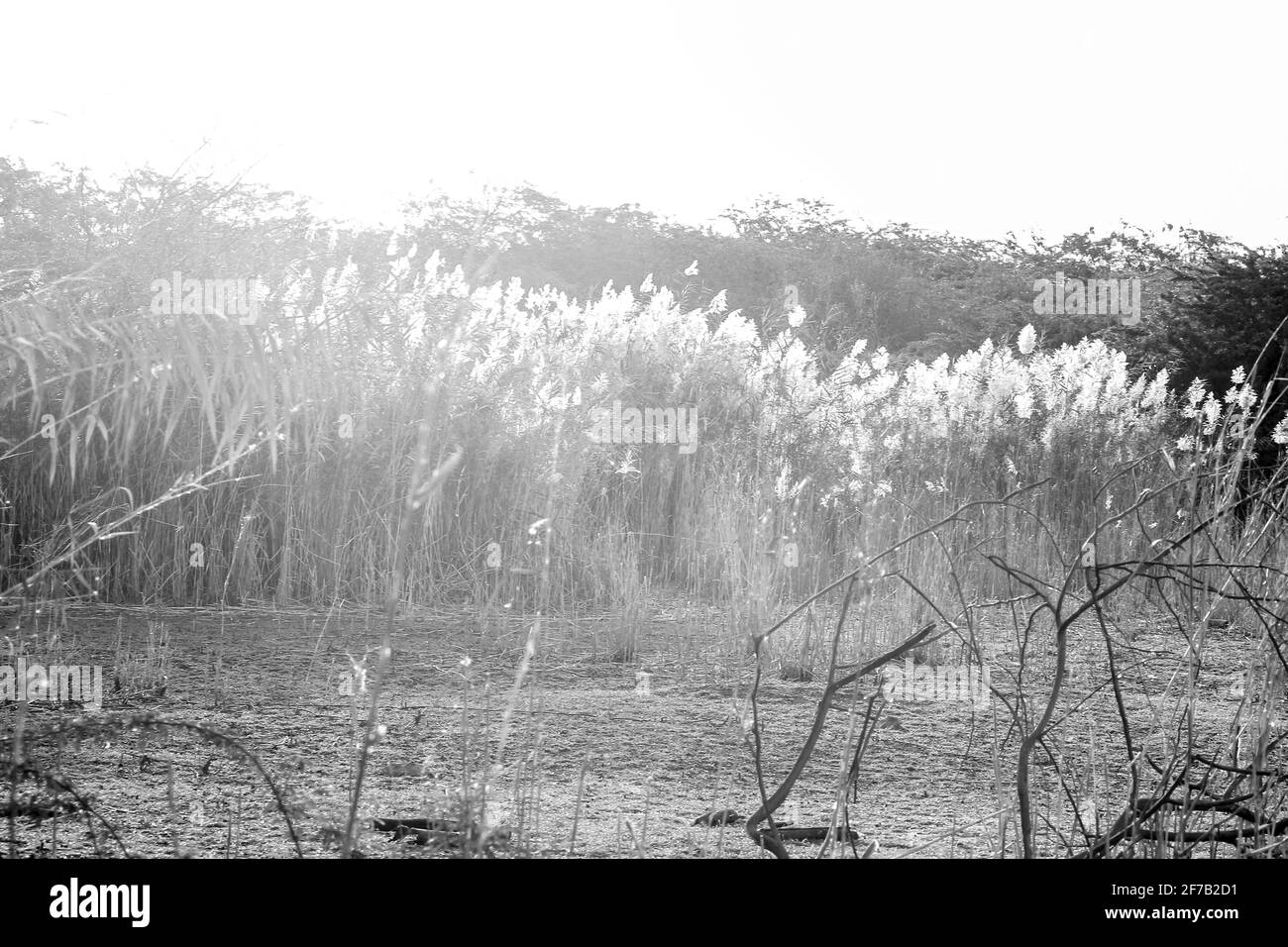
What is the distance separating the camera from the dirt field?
178 centimetres

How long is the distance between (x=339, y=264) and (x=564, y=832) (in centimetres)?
482

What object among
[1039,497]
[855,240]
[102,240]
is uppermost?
[855,240]

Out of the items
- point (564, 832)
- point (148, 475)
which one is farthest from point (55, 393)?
point (564, 832)

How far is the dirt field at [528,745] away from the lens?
178 centimetres

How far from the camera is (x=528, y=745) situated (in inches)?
90.7

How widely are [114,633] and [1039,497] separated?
385cm

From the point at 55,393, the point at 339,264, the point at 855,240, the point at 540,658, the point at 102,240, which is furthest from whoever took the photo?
the point at 855,240
